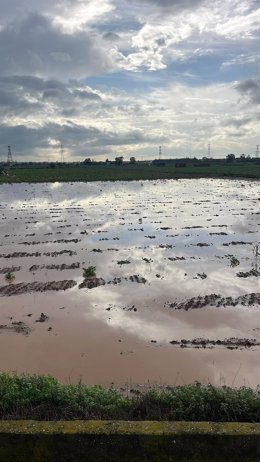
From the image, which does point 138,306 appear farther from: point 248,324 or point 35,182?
point 35,182

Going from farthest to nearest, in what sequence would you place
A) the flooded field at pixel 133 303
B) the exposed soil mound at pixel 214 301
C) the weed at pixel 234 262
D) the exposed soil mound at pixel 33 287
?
1. the weed at pixel 234 262
2. the exposed soil mound at pixel 33 287
3. the exposed soil mound at pixel 214 301
4. the flooded field at pixel 133 303

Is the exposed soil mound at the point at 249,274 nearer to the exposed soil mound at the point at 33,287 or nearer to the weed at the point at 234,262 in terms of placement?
the weed at the point at 234,262

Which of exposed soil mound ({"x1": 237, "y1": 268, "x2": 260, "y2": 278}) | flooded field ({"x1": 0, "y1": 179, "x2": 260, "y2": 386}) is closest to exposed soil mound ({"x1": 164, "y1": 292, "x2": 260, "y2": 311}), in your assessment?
flooded field ({"x1": 0, "y1": 179, "x2": 260, "y2": 386})

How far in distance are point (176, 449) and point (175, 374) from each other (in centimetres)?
406

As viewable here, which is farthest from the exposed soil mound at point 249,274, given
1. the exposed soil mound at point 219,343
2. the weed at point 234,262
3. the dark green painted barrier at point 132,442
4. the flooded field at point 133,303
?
the dark green painted barrier at point 132,442

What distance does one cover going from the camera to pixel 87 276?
1482cm

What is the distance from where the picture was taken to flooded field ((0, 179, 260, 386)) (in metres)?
8.84

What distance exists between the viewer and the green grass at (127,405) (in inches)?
206

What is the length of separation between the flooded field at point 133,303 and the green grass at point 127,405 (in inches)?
98.6

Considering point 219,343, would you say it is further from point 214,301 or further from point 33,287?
point 33,287

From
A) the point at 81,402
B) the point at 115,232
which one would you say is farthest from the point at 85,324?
the point at 115,232

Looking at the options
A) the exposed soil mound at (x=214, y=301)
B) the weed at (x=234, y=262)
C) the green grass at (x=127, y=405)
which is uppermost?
the green grass at (x=127, y=405)

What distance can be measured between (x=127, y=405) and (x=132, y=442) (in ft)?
3.51

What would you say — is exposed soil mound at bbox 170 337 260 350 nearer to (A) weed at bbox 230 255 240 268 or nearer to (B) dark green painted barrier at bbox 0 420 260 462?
(B) dark green painted barrier at bbox 0 420 260 462
